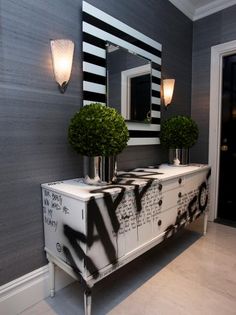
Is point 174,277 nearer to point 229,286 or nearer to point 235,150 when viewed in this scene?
point 229,286

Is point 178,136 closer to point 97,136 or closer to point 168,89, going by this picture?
point 168,89

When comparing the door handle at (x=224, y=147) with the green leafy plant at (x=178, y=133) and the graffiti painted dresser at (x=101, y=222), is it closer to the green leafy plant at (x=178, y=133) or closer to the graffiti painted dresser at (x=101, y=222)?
the green leafy plant at (x=178, y=133)

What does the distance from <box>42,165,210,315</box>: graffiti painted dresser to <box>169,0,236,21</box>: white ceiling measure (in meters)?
2.09

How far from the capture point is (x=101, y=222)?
1.29 metres

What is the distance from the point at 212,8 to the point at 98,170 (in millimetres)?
2548

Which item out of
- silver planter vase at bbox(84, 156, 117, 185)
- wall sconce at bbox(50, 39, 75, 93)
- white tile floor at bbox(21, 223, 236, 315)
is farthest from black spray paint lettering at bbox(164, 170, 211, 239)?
wall sconce at bbox(50, 39, 75, 93)

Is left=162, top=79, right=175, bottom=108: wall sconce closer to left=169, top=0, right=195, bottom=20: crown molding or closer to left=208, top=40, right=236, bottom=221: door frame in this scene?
left=208, top=40, right=236, bottom=221: door frame

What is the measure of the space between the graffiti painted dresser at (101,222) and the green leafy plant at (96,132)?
0.24 meters

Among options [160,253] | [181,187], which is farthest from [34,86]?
[160,253]

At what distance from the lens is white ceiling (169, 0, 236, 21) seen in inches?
103

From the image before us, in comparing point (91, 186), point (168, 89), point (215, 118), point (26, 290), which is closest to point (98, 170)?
point (91, 186)

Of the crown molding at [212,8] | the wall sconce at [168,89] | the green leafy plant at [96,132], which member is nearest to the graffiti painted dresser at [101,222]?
the green leafy plant at [96,132]

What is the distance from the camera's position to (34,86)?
56.8 inches

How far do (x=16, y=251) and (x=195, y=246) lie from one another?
1.66m
